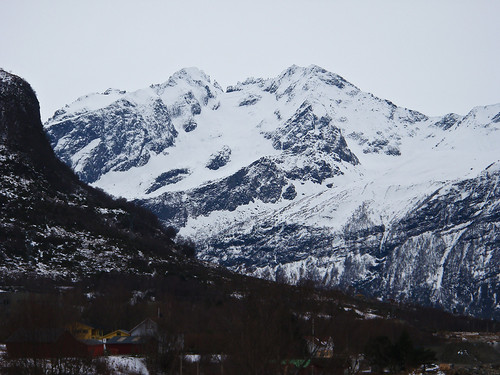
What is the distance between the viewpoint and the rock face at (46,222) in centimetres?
14300

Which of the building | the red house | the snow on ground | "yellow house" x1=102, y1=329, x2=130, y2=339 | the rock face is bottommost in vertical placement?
the snow on ground

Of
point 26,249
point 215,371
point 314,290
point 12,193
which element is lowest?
point 215,371

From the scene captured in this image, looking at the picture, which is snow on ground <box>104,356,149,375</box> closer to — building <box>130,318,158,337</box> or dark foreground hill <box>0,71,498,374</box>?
dark foreground hill <box>0,71,498,374</box>

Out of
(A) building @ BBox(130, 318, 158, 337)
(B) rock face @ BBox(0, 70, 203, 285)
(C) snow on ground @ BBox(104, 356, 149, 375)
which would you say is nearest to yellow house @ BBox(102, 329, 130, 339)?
(A) building @ BBox(130, 318, 158, 337)

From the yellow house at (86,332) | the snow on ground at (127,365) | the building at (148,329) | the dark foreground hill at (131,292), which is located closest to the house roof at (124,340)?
the building at (148,329)

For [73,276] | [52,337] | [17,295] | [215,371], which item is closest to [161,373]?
[215,371]

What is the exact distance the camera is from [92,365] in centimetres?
7275

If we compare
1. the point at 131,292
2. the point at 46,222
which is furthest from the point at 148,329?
the point at 46,222

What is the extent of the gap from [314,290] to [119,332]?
47.8 metres

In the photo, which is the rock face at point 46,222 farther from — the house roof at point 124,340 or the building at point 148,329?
the building at point 148,329

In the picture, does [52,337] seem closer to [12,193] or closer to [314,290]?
[314,290]

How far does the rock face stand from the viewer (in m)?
143

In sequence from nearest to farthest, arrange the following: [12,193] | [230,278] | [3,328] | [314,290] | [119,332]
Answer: [314,290] → [3,328] → [119,332] → [12,193] → [230,278]

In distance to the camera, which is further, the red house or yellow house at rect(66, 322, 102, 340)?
yellow house at rect(66, 322, 102, 340)
